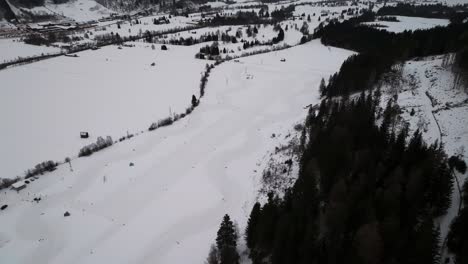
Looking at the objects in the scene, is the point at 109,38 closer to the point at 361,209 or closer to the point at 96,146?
the point at 96,146

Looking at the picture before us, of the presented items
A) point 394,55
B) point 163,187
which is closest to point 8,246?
point 163,187

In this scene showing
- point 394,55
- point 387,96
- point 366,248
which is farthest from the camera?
point 394,55

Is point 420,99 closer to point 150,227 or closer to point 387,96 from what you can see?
point 387,96

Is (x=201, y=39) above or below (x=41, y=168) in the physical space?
above

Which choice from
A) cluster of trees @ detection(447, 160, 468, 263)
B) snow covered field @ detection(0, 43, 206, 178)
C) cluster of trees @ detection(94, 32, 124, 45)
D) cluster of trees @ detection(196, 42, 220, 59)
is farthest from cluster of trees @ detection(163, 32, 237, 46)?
cluster of trees @ detection(447, 160, 468, 263)

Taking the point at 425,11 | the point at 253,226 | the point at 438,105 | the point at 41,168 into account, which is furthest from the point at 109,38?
the point at 425,11

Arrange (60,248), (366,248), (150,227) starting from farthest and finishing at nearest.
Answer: (150,227), (60,248), (366,248)
